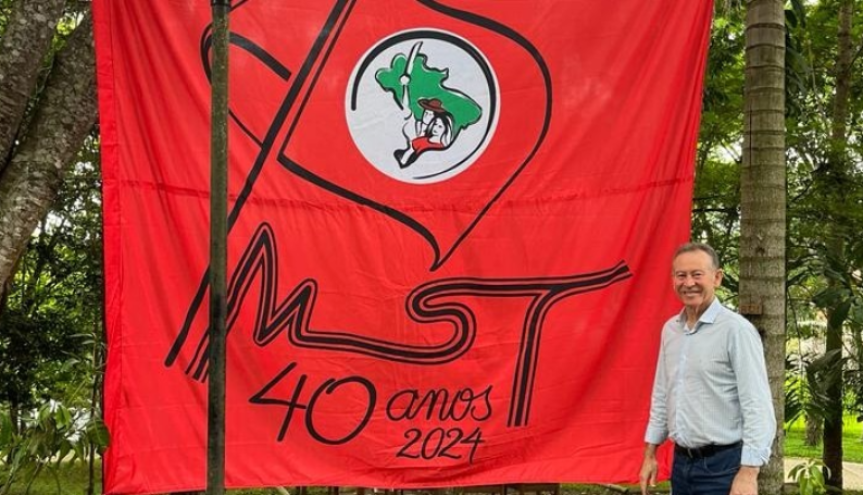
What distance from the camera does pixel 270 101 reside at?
12.6 feet

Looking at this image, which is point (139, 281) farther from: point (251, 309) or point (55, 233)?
point (55, 233)

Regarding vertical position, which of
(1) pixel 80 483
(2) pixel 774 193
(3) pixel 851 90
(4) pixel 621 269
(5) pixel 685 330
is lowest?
(1) pixel 80 483

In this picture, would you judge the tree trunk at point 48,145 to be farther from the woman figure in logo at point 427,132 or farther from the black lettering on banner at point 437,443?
the black lettering on banner at point 437,443

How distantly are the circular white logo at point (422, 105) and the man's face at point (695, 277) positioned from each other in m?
1.20

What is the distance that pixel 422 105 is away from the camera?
13.1ft

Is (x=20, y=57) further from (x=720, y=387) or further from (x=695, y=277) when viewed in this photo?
(x=720, y=387)

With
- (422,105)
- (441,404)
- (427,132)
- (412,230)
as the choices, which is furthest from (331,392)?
(422,105)

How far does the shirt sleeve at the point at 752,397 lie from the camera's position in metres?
3.01

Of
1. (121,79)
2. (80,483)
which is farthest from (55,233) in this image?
(121,79)

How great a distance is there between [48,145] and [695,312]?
2800 mm

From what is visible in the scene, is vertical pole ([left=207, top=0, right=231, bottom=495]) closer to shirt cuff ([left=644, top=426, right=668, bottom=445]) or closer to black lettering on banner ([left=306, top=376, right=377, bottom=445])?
black lettering on banner ([left=306, top=376, right=377, bottom=445])

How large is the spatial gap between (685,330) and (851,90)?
7701 mm

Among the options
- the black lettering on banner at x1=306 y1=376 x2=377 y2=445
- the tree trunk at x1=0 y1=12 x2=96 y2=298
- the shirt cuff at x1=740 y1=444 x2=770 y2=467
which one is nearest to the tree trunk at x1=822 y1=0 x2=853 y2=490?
the shirt cuff at x1=740 y1=444 x2=770 y2=467

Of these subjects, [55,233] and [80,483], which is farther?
[80,483]
